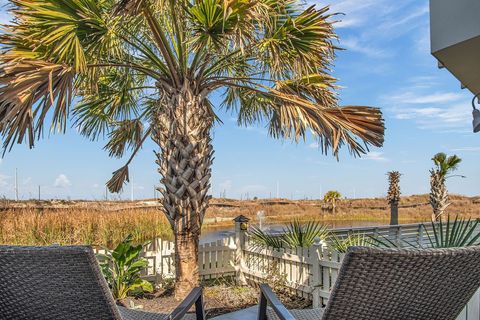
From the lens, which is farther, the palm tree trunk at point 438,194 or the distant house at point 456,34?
the palm tree trunk at point 438,194

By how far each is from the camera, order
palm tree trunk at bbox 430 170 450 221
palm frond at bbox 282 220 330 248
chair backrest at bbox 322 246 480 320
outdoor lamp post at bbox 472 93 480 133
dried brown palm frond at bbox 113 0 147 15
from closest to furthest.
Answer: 1. chair backrest at bbox 322 246 480 320
2. outdoor lamp post at bbox 472 93 480 133
3. dried brown palm frond at bbox 113 0 147 15
4. palm frond at bbox 282 220 330 248
5. palm tree trunk at bbox 430 170 450 221

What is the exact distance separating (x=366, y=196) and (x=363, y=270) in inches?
978

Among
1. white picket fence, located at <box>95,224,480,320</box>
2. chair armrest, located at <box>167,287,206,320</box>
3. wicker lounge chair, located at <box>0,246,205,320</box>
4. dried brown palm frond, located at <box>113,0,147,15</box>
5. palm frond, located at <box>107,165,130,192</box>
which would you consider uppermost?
dried brown palm frond, located at <box>113,0,147,15</box>

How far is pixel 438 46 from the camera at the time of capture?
7.92 ft

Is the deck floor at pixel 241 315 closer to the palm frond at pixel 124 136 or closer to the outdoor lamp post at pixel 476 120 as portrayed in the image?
the outdoor lamp post at pixel 476 120

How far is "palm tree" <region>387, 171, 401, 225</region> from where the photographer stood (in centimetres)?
1511

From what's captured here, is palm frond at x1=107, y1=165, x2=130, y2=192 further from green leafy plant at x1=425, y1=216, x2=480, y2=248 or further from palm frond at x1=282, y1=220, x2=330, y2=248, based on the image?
green leafy plant at x1=425, y1=216, x2=480, y2=248

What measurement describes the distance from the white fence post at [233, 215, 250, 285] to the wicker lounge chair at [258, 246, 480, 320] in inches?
171

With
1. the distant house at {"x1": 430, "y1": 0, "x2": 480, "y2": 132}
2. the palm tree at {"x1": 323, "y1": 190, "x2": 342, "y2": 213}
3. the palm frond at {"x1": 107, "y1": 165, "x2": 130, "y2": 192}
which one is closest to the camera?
the distant house at {"x1": 430, "y1": 0, "x2": 480, "y2": 132}

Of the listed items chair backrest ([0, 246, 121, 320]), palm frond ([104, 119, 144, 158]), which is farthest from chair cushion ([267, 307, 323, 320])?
palm frond ([104, 119, 144, 158])

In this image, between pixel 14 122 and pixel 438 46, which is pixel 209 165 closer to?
pixel 14 122

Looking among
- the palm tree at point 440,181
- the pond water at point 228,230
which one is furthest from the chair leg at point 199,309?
the palm tree at point 440,181

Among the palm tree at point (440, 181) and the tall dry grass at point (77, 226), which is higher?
the palm tree at point (440, 181)

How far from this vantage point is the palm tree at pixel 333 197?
66.2ft
